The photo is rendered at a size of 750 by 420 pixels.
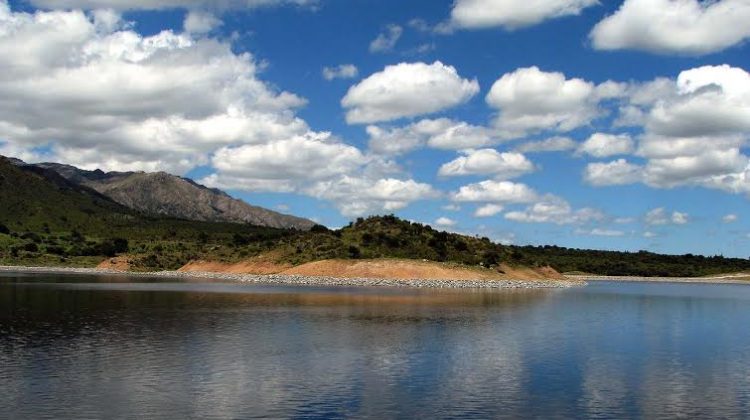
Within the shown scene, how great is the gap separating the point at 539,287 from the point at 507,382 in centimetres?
13030

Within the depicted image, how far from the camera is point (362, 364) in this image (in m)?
44.3

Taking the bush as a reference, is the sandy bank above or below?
below

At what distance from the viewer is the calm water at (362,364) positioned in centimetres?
3291

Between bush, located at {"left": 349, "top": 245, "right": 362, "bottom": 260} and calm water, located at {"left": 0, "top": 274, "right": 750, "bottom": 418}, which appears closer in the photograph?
calm water, located at {"left": 0, "top": 274, "right": 750, "bottom": 418}

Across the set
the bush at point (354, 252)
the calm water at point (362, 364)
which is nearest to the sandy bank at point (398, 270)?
the bush at point (354, 252)

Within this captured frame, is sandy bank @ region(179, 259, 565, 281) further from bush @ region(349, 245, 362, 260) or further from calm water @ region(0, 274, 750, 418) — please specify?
calm water @ region(0, 274, 750, 418)

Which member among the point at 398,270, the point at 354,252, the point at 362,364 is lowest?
the point at 362,364

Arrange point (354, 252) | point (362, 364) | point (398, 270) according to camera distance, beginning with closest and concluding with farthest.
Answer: point (362, 364) → point (398, 270) → point (354, 252)

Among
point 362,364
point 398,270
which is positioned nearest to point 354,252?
point 398,270

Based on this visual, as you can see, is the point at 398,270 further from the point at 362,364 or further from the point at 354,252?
the point at 362,364

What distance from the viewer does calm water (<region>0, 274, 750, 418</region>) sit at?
108 ft

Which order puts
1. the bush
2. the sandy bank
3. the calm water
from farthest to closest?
1. the bush
2. the sandy bank
3. the calm water

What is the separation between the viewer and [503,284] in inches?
6462

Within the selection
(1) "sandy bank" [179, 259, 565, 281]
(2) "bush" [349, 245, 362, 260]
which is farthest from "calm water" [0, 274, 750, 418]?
(2) "bush" [349, 245, 362, 260]
